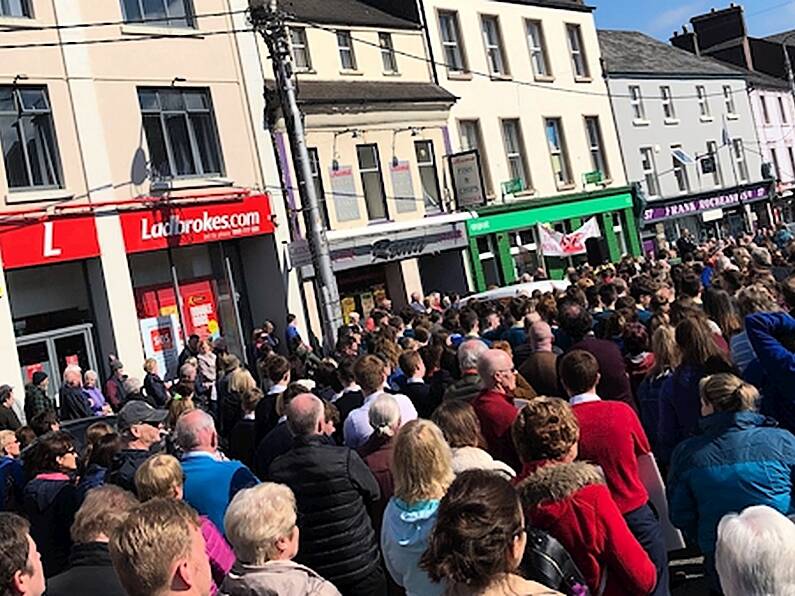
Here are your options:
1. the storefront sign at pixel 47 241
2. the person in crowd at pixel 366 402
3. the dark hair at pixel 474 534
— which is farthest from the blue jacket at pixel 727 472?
the storefront sign at pixel 47 241

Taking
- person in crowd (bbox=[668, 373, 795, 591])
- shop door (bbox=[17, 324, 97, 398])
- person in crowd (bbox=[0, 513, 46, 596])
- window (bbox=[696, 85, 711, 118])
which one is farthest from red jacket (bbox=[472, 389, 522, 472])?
window (bbox=[696, 85, 711, 118])

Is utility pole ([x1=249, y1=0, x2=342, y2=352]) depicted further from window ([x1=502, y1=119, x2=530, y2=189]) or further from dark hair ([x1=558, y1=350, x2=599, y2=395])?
window ([x1=502, y1=119, x2=530, y2=189])

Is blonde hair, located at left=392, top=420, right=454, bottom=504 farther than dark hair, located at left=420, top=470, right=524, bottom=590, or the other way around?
blonde hair, located at left=392, top=420, right=454, bottom=504

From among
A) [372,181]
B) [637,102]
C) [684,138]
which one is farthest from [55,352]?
[684,138]

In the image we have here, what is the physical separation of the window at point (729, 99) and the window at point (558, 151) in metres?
14.4

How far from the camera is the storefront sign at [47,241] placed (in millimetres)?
16781

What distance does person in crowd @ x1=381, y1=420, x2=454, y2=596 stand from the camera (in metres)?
4.63

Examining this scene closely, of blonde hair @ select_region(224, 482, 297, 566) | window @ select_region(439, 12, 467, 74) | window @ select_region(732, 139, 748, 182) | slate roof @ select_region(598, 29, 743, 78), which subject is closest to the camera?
blonde hair @ select_region(224, 482, 297, 566)

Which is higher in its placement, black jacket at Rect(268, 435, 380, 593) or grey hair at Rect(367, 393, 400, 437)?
grey hair at Rect(367, 393, 400, 437)

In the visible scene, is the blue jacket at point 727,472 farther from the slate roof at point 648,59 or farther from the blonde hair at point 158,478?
the slate roof at point 648,59

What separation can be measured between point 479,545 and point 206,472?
123 inches

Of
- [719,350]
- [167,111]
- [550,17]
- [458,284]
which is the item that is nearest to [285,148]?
[167,111]

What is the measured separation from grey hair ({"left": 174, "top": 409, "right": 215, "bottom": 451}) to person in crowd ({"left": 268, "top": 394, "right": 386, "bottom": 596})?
601 millimetres

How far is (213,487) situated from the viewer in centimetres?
584
